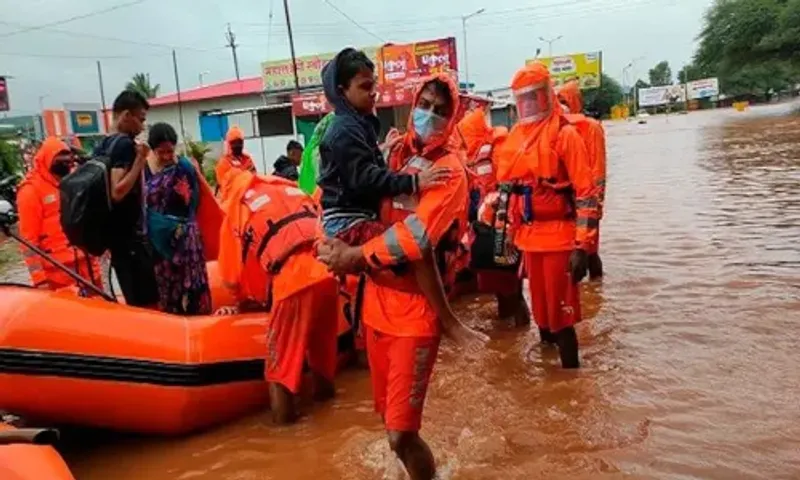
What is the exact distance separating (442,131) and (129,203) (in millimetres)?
2055

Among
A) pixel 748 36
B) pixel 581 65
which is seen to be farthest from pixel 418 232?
pixel 581 65

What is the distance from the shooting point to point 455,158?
2.83m

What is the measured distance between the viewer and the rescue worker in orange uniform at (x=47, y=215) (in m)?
5.22

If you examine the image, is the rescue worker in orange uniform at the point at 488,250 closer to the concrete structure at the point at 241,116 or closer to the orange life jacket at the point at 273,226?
the orange life jacket at the point at 273,226

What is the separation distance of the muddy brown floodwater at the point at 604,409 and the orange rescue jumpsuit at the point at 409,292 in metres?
0.69

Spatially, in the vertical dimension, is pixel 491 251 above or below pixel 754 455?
above

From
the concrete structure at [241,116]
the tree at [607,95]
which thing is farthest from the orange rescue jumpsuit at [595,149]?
the tree at [607,95]

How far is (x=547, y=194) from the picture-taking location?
14.0 feet

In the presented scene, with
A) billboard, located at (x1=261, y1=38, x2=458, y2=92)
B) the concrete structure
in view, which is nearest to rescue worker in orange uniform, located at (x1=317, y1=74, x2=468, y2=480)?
the concrete structure

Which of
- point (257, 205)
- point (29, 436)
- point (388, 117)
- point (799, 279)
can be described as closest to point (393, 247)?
point (29, 436)

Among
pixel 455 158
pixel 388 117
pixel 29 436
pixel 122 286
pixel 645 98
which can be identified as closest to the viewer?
pixel 29 436

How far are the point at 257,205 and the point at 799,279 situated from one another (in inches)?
163

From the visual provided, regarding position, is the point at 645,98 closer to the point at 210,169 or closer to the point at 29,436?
the point at 210,169

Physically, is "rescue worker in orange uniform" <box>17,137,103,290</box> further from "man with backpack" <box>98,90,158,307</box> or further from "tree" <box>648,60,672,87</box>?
"tree" <box>648,60,672,87</box>
